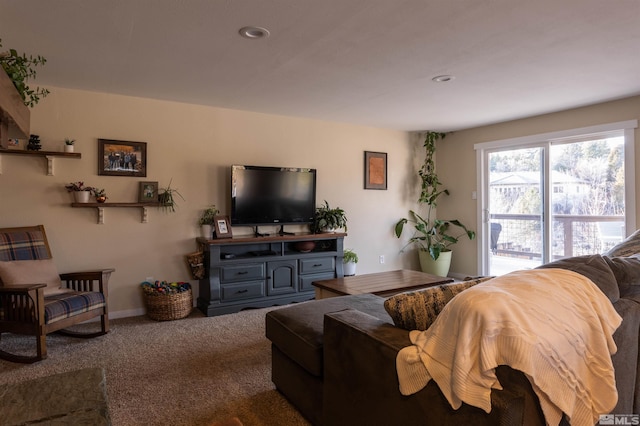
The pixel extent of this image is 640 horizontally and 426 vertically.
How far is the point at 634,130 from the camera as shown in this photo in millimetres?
3930

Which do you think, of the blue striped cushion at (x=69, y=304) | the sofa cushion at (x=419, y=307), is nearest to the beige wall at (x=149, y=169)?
the blue striped cushion at (x=69, y=304)

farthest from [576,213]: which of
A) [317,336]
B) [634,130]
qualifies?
[317,336]

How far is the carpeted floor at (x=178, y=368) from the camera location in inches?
80.1

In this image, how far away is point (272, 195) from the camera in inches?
175

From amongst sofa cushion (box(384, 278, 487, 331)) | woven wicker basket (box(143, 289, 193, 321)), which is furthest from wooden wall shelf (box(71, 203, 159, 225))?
sofa cushion (box(384, 278, 487, 331))

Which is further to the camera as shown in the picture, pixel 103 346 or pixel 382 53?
pixel 103 346

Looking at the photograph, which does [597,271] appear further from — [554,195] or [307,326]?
[554,195]

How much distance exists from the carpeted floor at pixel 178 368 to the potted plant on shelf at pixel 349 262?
5.18 feet

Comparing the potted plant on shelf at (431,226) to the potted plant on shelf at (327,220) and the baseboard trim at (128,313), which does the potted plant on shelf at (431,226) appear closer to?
the potted plant on shelf at (327,220)

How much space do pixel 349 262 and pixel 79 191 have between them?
317cm

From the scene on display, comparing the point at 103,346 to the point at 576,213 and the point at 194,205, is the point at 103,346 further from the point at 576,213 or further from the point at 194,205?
the point at 576,213

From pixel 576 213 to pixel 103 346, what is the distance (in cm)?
518

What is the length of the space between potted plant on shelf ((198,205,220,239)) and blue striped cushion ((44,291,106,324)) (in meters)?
1.23

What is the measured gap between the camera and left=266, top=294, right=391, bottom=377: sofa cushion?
5.94 ft
